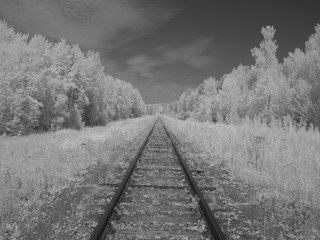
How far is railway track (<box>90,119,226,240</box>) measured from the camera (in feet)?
14.8

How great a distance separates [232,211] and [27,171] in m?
6.47

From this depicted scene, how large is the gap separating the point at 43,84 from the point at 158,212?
26.1 metres

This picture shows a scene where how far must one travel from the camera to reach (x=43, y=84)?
28484mm

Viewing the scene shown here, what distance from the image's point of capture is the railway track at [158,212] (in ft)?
14.8

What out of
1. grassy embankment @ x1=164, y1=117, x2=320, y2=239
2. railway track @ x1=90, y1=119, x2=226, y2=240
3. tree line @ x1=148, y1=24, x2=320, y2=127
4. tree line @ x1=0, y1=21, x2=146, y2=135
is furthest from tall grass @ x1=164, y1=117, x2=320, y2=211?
tree line @ x1=0, y1=21, x2=146, y2=135

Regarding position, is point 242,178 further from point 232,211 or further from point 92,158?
point 92,158

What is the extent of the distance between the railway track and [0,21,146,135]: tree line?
19009 millimetres

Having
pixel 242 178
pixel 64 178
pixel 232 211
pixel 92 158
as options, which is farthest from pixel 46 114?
pixel 232 211

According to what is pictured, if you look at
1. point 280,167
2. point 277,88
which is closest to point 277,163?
point 280,167

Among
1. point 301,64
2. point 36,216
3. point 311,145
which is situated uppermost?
point 301,64

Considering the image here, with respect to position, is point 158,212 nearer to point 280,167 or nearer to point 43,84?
point 280,167

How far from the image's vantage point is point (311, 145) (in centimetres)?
1199

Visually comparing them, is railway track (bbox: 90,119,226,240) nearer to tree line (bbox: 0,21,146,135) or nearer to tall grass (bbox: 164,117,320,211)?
tall grass (bbox: 164,117,320,211)

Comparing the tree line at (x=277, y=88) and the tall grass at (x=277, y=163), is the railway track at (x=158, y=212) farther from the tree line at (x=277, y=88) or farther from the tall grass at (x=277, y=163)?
the tree line at (x=277, y=88)
